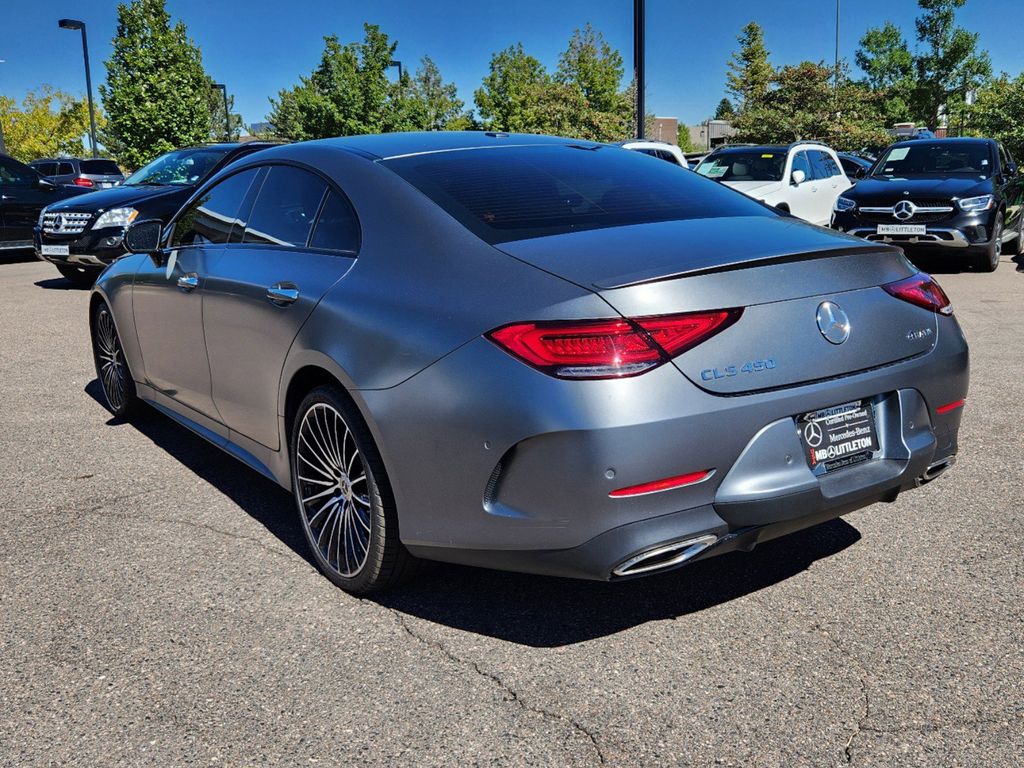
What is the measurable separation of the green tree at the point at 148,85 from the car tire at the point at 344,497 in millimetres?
28946

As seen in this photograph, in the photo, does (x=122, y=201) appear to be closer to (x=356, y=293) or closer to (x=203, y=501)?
(x=203, y=501)

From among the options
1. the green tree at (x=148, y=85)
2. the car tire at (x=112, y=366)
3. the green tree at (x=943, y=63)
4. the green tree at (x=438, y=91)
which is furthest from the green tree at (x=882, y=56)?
the car tire at (x=112, y=366)

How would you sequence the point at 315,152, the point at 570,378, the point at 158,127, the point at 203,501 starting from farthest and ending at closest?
the point at 158,127, the point at 203,501, the point at 315,152, the point at 570,378

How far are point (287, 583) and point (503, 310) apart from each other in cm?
146

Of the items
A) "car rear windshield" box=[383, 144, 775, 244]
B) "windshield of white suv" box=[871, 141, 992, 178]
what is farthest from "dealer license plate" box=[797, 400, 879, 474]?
"windshield of white suv" box=[871, 141, 992, 178]

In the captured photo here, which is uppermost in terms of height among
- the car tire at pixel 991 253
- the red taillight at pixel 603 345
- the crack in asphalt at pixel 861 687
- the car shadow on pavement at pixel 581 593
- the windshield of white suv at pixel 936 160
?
the windshield of white suv at pixel 936 160

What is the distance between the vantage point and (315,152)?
3904 mm

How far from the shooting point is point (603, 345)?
8.60 feet

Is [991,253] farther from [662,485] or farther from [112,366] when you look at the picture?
[662,485]

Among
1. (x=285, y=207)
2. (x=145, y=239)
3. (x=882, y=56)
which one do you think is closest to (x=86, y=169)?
(x=145, y=239)

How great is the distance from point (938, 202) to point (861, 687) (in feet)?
35.9

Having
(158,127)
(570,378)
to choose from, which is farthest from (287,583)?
(158,127)

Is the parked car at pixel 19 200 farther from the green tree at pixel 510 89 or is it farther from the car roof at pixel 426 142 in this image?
the green tree at pixel 510 89

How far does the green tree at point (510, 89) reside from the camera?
3959 centimetres
